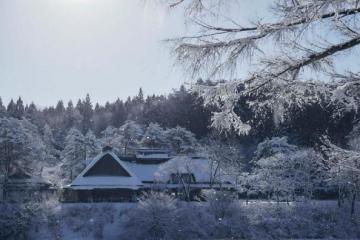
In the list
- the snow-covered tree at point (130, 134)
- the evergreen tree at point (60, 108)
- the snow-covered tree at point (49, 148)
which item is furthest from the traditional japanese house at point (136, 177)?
the evergreen tree at point (60, 108)

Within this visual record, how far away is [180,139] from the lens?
52.2m

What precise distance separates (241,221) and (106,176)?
39.7 ft

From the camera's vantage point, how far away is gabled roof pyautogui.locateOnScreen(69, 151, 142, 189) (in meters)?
37.3

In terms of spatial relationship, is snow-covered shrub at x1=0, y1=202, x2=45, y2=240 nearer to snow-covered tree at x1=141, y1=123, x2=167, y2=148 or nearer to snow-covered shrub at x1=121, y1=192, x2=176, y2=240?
Result: snow-covered shrub at x1=121, y1=192, x2=176, y2=240

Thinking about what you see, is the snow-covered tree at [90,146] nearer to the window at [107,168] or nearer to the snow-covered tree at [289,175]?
the window at [107,168]

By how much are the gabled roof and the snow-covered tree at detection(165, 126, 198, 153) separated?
13.3 metres

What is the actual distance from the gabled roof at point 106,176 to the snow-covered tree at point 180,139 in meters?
13.3

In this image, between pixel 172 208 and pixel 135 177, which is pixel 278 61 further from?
pixel 135 177

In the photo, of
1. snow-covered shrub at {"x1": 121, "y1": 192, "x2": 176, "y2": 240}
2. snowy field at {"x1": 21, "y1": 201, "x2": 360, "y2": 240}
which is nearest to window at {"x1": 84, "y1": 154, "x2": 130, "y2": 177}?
snowy field at {"x1": 21, "y1": 201, "x2": 360, "y2": 240}

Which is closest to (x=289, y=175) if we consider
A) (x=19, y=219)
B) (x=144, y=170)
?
(x=144, y=170)

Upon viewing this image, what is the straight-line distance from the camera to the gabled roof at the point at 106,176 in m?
37.3

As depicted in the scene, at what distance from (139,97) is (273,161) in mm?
63474

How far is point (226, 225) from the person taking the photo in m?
32.5

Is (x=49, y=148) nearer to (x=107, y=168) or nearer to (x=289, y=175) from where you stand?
(x=107, y=168)
